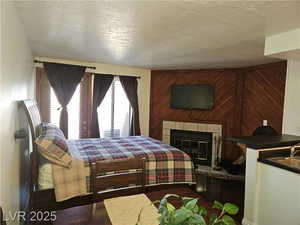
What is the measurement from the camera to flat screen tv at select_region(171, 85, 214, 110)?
4641mm

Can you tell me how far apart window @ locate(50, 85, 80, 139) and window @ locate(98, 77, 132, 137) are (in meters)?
0.49

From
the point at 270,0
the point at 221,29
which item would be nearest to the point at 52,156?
the point at 221,29

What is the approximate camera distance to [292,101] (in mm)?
2807

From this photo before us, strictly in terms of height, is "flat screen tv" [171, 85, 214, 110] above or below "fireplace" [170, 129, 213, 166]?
above

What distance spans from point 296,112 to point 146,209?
262 centimetres

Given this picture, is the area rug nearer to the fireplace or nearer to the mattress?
the mattress

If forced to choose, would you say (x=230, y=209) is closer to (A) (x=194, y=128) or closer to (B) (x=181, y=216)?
(B) (x=181, y=216)

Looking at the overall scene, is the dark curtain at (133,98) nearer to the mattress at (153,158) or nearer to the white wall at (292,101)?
the mattress at (153,158)

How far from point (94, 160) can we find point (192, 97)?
3.09 meters

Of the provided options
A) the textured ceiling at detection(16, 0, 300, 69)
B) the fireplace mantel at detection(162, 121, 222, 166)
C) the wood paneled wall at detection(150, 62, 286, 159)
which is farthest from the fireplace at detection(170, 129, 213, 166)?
the textured ceiling at detection(16, 0, 300, 69)

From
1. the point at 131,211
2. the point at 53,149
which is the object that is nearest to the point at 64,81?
the point at 53,149

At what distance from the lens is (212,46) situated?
274 centimetres

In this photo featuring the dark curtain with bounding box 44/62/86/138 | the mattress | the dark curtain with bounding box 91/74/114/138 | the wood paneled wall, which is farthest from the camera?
the dark curtain with bounding box 91/74/114/138

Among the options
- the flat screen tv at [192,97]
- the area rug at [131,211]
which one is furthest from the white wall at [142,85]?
the area rug at [131,211]
